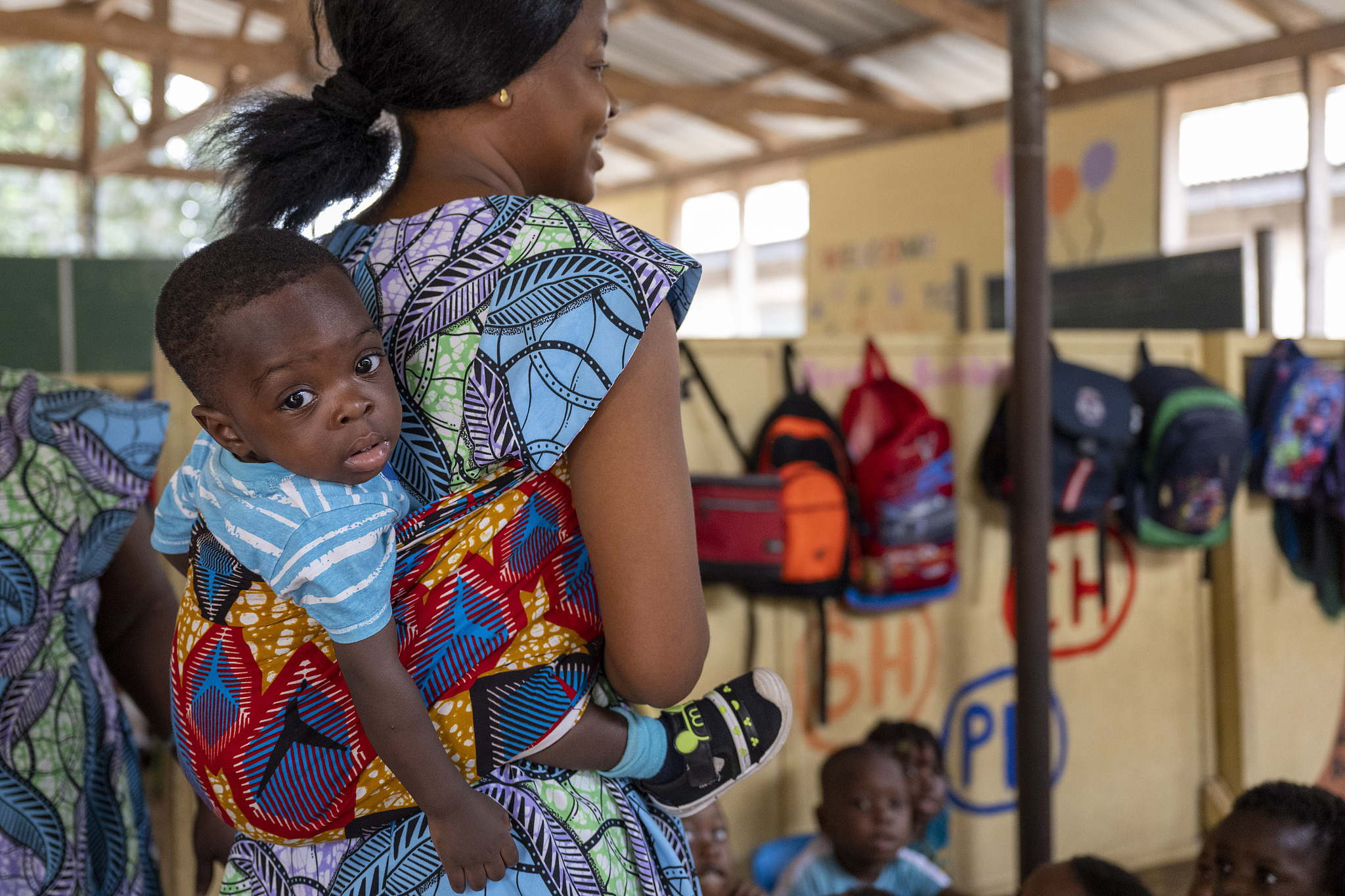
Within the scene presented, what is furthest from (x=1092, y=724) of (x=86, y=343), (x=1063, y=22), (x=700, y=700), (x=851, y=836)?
(x=1063, y=22)

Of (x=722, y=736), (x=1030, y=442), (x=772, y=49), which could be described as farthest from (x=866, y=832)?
(x=772, y=49)

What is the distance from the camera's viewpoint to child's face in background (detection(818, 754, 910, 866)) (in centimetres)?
240

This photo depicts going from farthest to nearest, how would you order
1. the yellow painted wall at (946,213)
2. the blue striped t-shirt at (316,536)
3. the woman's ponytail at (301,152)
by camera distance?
the yellow painted wall at (946,213) < the woman's ponytail at (301,152) < the blue striped t-shirt at (316,536)

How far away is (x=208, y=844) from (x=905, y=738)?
176 cm

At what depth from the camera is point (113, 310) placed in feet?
12.2

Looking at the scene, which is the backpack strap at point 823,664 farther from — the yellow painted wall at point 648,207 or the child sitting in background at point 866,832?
the yellow painted wall at point 648,207

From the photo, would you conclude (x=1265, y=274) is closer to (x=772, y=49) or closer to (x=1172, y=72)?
(x=1172, y=72)

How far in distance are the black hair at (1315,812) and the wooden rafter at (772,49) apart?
792 cm

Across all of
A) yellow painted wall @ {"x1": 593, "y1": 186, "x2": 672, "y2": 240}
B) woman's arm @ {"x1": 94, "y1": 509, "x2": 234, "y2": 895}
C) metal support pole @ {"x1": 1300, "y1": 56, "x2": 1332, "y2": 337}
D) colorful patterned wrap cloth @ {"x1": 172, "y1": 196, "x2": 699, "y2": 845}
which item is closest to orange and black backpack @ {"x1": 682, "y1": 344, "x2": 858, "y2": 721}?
woman's arm @ {"x1": 94, "y1": 509, "x2": 234, "y2": 895}

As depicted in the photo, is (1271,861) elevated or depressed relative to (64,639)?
depressed

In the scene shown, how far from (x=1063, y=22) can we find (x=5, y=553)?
7.74m

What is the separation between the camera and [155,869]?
4.77ft

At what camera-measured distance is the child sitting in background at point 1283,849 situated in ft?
6.20

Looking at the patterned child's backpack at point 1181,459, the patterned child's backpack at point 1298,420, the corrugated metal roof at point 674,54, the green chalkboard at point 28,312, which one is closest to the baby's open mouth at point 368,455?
the patterned child's backpack at point 1181,459
